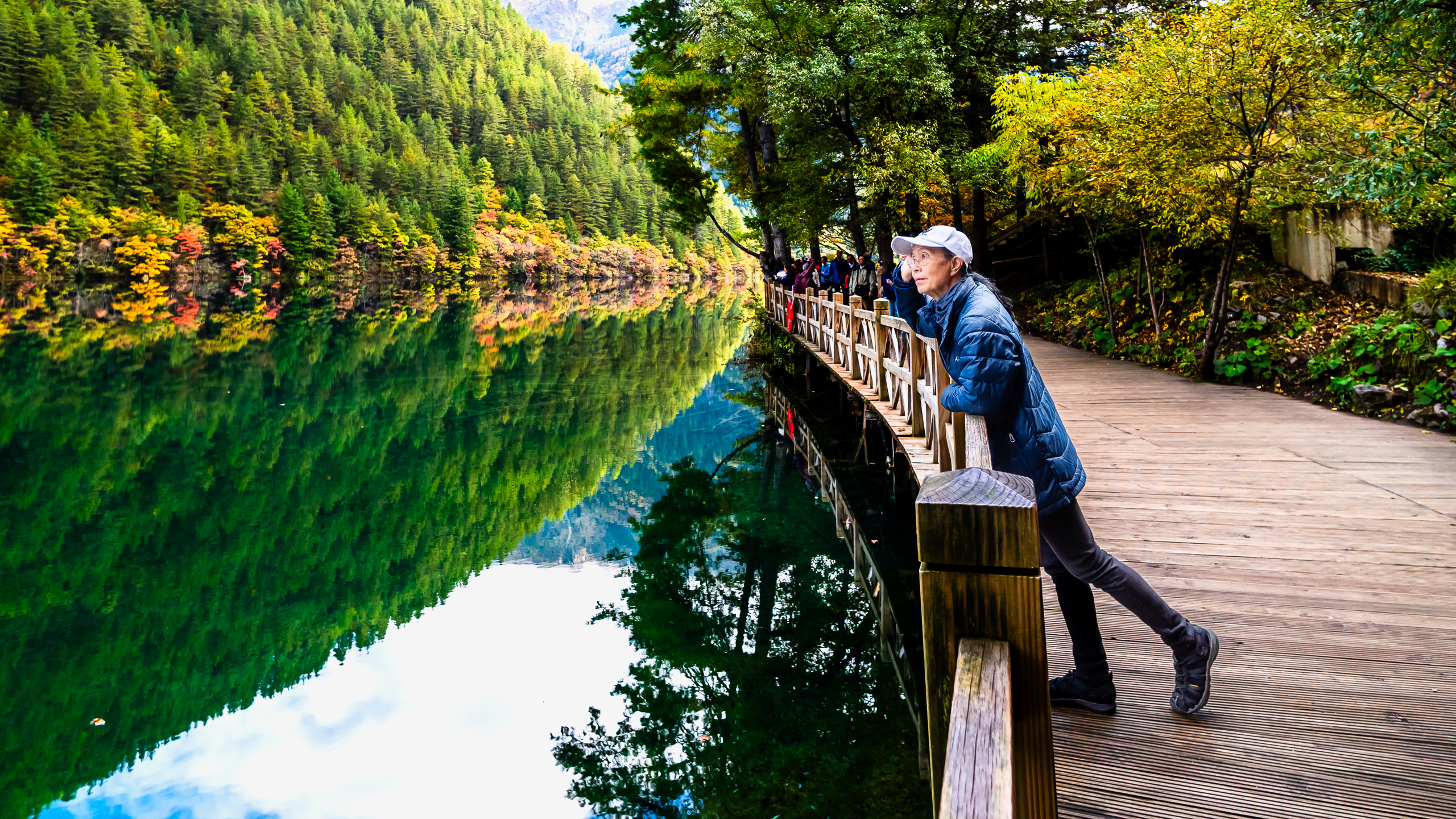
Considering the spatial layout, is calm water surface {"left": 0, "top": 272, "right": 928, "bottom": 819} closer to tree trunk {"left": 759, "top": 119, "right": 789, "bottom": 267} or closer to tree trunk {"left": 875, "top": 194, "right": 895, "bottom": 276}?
tree trunk {"left": 875, "top": 194, "right": 895, "bottom": 276}

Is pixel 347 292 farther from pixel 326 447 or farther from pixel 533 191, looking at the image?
pixel 326 447

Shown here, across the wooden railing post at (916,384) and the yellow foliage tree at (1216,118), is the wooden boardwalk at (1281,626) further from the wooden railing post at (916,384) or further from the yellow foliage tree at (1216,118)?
the yellow foliage tree at (1216,118)

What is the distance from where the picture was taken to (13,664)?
6.64m

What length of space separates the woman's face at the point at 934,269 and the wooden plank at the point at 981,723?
5.89 feet

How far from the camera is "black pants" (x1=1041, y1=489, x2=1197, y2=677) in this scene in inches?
112

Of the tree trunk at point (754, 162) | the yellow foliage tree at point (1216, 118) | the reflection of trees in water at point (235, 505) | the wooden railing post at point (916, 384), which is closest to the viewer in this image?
the reflection of trees in water at point (235, 505)

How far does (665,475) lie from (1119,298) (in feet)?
27.4

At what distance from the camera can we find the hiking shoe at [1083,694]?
3.08m

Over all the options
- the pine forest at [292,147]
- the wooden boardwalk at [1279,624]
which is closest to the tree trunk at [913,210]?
the wooden boardwalk at [1279,624]

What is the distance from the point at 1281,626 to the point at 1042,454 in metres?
1.84

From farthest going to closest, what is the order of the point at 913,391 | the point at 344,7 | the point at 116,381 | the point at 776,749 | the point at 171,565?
the point at 344,7 → the point at 116,381 → the point at 171,565 → the point at 913,391 → the point at 776,749

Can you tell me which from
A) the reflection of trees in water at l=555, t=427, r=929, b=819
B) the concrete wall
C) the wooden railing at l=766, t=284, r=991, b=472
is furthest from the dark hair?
the concrete wall

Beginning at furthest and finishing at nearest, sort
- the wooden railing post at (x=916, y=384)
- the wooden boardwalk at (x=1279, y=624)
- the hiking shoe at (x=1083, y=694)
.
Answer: the wooden railing post at (x=916, y=384) < the hiking shoe at (x=1083, y=694) < the wooden boardwalk at (x=1279, y=624)

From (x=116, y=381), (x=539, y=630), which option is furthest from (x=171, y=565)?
(x=116, y=381)
